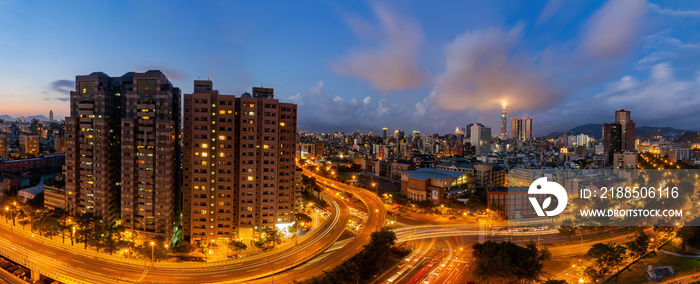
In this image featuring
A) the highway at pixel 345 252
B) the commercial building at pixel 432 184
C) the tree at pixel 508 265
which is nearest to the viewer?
the tree at pixel 508 265

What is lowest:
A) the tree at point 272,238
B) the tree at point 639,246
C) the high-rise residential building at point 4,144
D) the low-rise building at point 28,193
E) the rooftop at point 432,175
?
the tree at point 272,238

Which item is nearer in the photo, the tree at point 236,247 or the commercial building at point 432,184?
the tree at point 236,247

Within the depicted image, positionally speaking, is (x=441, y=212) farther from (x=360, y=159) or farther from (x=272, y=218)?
(x=360, y=159)

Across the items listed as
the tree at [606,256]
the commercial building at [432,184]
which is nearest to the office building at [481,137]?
the commercial building at [432,184]

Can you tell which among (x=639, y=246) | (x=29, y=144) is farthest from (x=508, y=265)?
(x=29, y=144)

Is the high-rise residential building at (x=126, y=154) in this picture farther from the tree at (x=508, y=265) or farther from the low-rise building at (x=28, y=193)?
the tree at (x=508, y=265)

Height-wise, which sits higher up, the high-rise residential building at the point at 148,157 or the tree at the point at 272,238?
the high-rise residential building at the point at 148,157

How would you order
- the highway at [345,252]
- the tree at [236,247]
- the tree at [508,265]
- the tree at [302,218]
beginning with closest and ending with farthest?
the tree at [508,265] → the highway at [345,252] → the tree at [236,247] → the tree at [302,218]

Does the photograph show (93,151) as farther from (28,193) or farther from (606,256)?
(606,256)
